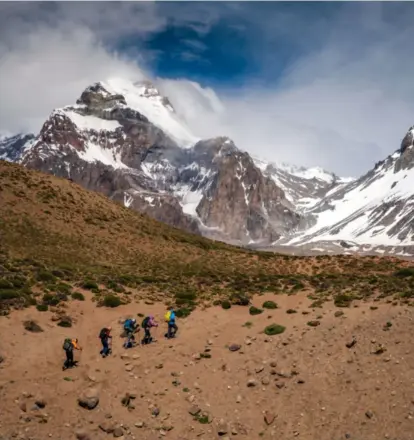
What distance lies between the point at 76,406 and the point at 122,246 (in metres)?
47.1

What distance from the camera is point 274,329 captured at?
35.8m

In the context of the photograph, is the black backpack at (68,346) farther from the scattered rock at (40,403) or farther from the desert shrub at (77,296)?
the desert shrub at (77,296)

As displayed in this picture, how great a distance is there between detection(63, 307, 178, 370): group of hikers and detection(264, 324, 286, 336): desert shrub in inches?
253

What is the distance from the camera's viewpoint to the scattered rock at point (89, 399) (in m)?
26.9

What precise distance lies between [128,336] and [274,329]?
9.92 m

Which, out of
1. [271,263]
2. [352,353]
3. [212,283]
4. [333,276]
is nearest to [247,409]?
[352,353]

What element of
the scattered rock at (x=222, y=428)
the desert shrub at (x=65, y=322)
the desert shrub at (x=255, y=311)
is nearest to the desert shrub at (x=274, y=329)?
the desert shrub at (x=255, y=311)

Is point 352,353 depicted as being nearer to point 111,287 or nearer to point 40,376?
point 40,376

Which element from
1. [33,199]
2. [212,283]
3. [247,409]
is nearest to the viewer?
[247,409]

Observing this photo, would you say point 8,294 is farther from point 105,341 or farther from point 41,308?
point 105,341

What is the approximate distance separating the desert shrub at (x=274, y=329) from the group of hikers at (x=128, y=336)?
6.43m

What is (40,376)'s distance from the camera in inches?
1166

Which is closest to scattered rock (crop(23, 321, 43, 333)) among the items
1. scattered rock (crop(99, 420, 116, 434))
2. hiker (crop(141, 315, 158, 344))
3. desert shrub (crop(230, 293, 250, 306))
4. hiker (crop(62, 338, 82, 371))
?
hiker (crop(62, 338, 82, 371))

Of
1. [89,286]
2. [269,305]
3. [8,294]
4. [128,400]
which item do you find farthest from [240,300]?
[128,400]
